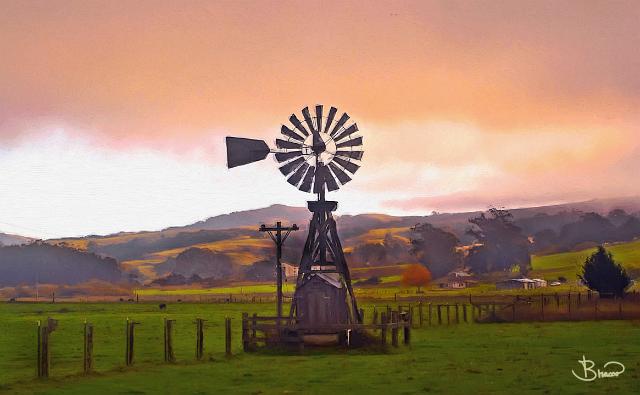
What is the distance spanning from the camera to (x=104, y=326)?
85.6 meters

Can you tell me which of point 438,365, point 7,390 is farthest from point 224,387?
point 438,365

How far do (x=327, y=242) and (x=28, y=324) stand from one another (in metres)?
47.8

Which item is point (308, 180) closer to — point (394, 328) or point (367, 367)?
point (394, 328)

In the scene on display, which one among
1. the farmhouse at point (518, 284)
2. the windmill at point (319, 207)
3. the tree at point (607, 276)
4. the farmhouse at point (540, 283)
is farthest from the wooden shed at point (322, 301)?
the farmhouse at point (540, 283)

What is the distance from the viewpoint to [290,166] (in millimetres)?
54000

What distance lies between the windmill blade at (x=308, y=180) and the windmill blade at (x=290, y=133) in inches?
70.2

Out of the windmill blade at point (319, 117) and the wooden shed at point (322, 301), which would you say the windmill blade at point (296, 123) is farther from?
the wooden shed at point (322, 301)

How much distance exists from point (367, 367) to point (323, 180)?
14843 millimetres

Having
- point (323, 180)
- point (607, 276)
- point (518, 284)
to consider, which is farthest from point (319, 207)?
point (518, 284)

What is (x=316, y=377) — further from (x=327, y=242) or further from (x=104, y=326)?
(x=104, y=326)

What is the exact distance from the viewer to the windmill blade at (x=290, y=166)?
177 ft

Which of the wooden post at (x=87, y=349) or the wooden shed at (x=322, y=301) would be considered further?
the wooden shed at (x=322, y=301)

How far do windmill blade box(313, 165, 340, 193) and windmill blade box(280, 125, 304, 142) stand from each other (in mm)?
2044

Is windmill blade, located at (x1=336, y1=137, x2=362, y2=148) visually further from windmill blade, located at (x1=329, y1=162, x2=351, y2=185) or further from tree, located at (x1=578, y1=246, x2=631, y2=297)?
tree, located at (x1=578, y1=246, x2=631, y2=297)
